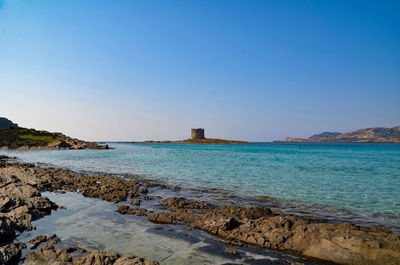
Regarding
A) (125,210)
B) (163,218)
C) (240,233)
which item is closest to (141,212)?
(125,210)

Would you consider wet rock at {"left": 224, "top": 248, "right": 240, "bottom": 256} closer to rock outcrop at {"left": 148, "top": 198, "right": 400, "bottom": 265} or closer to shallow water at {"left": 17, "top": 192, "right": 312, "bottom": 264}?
shallow water at {"left": 17, "top": 192, "right": 312, "bottom": 264}

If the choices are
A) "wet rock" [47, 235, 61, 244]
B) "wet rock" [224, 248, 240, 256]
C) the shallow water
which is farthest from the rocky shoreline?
Result: the shallow water

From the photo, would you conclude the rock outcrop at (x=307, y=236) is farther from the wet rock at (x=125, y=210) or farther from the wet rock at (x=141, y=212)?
the wet rock at (x=125, y=210)

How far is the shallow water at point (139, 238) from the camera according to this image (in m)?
6.37

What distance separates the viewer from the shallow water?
20.9 feet

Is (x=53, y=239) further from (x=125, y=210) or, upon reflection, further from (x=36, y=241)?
(x=125, y=210)

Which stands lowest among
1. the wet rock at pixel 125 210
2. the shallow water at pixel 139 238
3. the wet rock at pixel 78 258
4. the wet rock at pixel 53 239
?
the shallow water at pixel 139 238

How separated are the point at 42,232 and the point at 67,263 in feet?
9.91

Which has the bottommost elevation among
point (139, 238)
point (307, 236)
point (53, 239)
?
point (139, 238)

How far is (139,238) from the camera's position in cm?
758

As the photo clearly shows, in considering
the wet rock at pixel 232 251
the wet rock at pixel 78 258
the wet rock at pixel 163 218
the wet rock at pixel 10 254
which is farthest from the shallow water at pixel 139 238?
the wet rock at pixel 10 254

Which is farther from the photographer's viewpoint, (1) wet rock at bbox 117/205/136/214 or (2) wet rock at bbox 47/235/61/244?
(1) wet rock at bbox 117/205/136/214

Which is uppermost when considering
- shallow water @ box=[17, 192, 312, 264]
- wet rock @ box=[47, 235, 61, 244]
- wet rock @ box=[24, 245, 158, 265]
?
wet rock @ box=[24, 245, 158, 265]

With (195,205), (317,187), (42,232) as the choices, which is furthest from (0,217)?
(317,187)
